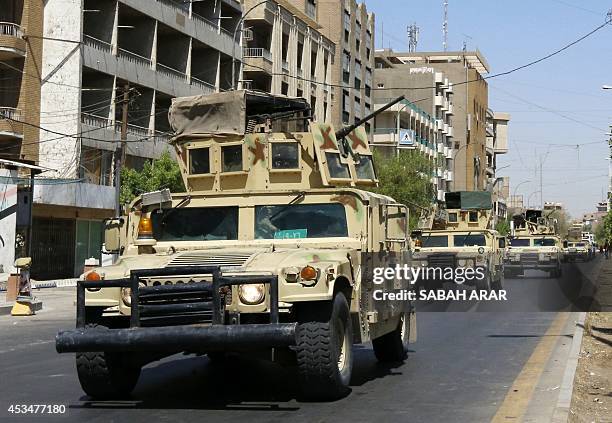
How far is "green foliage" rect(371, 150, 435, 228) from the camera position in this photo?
6038 cm

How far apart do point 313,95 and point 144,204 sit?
55498mm

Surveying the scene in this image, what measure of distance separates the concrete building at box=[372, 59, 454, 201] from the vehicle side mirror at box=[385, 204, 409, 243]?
233ft

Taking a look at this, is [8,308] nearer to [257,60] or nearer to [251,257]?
[251,257]

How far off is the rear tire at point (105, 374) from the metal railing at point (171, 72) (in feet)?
124

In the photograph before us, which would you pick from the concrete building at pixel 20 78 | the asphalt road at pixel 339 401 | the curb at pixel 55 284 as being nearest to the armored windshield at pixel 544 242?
the curb at pixel 55 284

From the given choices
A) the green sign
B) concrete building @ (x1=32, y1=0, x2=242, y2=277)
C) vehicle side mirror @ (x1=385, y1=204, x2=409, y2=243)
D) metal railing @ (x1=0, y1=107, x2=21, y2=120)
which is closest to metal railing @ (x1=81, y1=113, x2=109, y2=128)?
concrete building @ (x1=32, y1=0, x2=242, y2=277)

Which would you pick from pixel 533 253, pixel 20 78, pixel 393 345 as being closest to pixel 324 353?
pixel 393 345

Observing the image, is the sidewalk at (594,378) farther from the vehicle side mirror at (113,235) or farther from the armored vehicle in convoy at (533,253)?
the armored vehicle in convoy at (533,253)

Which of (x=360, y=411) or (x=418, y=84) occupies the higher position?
(x=418, y=84)

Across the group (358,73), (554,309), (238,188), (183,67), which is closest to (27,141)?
(183,67)

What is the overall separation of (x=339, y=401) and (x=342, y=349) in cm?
50

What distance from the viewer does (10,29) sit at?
37062 mm

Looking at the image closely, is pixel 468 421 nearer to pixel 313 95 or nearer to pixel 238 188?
pixel 238 188

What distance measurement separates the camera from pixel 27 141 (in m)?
37.2
